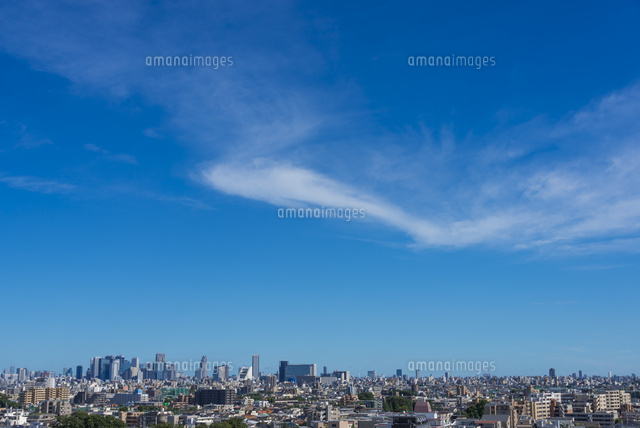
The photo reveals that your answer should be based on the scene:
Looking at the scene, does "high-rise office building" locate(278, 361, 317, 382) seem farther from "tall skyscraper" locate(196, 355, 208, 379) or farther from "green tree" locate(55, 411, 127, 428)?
"green tree" locate(55, 411, 127, 428)

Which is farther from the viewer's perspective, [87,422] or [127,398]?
[127,398]

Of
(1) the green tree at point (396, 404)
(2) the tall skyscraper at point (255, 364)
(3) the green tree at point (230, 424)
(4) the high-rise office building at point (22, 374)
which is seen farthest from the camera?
(2) the tall skyscraper at point (255, 364)

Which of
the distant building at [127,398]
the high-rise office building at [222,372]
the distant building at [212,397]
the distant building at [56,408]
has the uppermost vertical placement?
the distant building at [56,408]

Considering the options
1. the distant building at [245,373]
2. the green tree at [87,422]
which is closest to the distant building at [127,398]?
the green tree at [87,422]

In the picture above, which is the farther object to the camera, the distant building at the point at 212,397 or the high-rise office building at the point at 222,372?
the high-rise office building at the point at 222,372


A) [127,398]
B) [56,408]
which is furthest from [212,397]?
[56,408]

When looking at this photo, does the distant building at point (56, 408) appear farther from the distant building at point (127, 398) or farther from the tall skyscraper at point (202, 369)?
the tall skyscraper at point (202, 369)

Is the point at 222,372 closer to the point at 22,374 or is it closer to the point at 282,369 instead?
the point at 282,369

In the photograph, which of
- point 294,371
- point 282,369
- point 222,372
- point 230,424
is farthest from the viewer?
point 222,372

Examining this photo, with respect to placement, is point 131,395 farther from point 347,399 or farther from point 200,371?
point 200,371

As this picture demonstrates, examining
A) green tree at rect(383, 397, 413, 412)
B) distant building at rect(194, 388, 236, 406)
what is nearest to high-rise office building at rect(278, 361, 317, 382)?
distant building at rect(194, 388, 236, 406)

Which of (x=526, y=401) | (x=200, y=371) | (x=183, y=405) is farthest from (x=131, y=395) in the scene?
(x=200, y=371)
